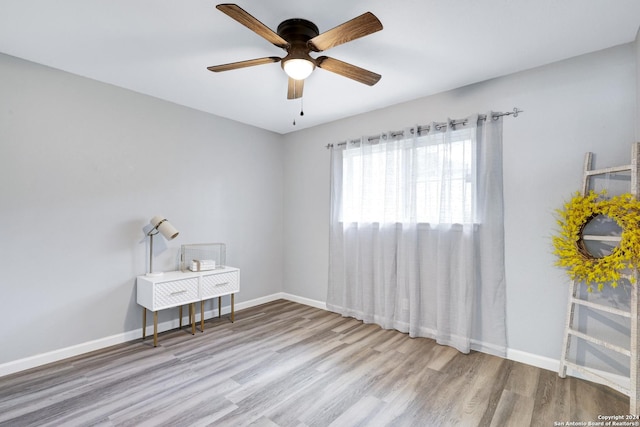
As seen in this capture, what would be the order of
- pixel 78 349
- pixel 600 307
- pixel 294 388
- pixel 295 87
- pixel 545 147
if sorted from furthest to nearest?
pixel 78 349 → pixel 545 147 → pixel 295 87 → pixel 294 388 → pixel 600 307

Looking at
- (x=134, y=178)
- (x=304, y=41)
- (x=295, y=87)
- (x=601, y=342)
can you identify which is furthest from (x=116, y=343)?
(x=601, y=342)

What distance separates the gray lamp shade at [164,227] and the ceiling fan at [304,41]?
1698 millimetres

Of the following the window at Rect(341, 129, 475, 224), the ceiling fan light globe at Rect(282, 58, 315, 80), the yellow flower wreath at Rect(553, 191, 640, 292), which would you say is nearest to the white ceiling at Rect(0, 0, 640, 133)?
the ceiling fan light globe at Rect(282, 58, 315, 80)

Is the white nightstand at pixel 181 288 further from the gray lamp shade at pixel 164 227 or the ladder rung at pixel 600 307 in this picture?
the ladder rung at pixel 600 307

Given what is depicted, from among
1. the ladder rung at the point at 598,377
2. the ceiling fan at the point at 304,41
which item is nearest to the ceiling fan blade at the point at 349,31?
the ceiling fan at the point at 304,41

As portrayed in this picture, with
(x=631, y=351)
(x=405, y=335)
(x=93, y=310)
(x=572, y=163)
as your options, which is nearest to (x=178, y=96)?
(x=93, y=310)

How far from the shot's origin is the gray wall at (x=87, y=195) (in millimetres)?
2469

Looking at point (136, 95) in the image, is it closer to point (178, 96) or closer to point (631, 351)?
point (178, 96)

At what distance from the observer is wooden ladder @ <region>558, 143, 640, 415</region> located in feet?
6.27

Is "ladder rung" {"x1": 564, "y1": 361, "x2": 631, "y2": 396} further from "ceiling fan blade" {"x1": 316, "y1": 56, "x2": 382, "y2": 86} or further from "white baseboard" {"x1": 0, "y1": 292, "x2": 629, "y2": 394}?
"ceiling fan blade" {"x1": 316, "y1": 56, "x2": 382, "y2": 86}

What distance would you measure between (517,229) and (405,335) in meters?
1.56

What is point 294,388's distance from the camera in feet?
7.32

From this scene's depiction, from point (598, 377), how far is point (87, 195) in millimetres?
4453

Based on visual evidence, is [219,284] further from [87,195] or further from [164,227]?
[87,195]
